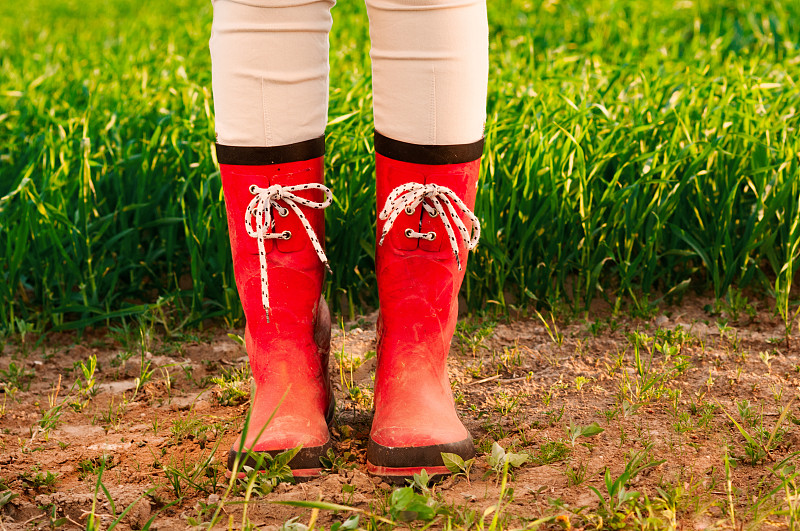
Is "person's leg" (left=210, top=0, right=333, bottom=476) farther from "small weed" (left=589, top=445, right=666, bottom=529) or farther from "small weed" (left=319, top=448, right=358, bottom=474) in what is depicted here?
"small weed" (left=589, top=445, right=666, bottom=529)

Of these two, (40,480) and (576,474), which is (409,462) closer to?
(576,474)

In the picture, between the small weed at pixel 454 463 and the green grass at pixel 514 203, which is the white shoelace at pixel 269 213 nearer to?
the small weed at pixel 454 463

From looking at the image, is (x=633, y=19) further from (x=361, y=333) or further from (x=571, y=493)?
(x=571, y=493)

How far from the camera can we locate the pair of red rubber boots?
1368 mm

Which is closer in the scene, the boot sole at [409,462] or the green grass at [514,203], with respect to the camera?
the boot sole at [409,462]

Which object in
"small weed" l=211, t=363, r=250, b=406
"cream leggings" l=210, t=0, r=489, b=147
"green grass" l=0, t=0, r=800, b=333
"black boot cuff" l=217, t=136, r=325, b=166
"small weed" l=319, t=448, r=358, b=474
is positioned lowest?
"small weed" l=211, t=363, r=250, b=406

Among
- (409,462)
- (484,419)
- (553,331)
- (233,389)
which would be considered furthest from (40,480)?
(553,331)

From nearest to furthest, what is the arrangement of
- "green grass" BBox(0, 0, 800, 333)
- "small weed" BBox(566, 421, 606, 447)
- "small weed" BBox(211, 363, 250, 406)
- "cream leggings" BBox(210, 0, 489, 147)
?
"cream leggings" BBox(210, 0, 489, 147)
"small weed" BBox(566, 421, 606, 447)
"small weed" BBox(211, 363, 250, 406)
"green grass" BBox(0, 0, 800, 333)

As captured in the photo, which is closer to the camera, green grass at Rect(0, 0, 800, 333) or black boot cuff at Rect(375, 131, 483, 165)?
black boot cuff at Rect(375, 131, 483, 165)

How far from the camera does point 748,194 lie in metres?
2.21

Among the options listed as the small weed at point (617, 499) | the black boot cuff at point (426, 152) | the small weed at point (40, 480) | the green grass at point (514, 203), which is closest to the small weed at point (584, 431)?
the small weed at point (617, 499)

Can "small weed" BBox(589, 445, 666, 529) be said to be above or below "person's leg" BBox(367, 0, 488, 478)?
below

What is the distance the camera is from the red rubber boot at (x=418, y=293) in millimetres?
1360

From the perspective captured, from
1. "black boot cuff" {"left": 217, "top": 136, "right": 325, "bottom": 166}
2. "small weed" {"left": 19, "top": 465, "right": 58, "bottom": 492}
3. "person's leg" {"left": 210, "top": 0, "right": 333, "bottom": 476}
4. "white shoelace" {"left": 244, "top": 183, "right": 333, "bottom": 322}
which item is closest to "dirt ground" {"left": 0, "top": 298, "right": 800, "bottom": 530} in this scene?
"small weed" {"left": 19, "top": 465, "right": 58, "bottom": 492}
